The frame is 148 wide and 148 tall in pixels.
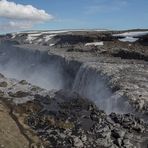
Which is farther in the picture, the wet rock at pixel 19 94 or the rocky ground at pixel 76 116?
the wet rock at pixel 19 94

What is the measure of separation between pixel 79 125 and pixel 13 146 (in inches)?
331

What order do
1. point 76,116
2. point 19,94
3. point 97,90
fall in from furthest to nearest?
point 19,94 < point 97,90 < point 76,116

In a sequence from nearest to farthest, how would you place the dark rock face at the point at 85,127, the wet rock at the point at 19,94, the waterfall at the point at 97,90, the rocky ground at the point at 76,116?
the dark rock face at the point at 85,127, the rocky ground at the point at 76,116, the waterfall at the point at 97,90, the wet rock at the point at 19,94

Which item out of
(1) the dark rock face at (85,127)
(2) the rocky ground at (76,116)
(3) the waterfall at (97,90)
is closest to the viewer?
(1) the dark rock face at (85,127)

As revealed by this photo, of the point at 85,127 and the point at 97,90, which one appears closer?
the point at 85,127

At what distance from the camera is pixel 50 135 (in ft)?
107

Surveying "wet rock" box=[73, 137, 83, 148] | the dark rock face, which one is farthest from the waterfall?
"wet rock" box=[73, 137, 83, 148]

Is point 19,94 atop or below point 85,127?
below

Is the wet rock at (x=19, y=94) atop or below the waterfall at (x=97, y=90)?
below

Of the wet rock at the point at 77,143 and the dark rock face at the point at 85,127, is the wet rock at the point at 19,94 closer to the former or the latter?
the dark rock face at the point at 85,127

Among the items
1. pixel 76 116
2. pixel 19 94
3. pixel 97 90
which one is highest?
pixel 97 90

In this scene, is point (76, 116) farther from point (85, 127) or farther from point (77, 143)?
point (77, 143)

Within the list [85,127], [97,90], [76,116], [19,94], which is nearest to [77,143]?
[85,127]

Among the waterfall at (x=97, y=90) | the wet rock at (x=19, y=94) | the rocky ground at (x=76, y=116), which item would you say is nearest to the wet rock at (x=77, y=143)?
the rocky ground at (x=76, y=116)
